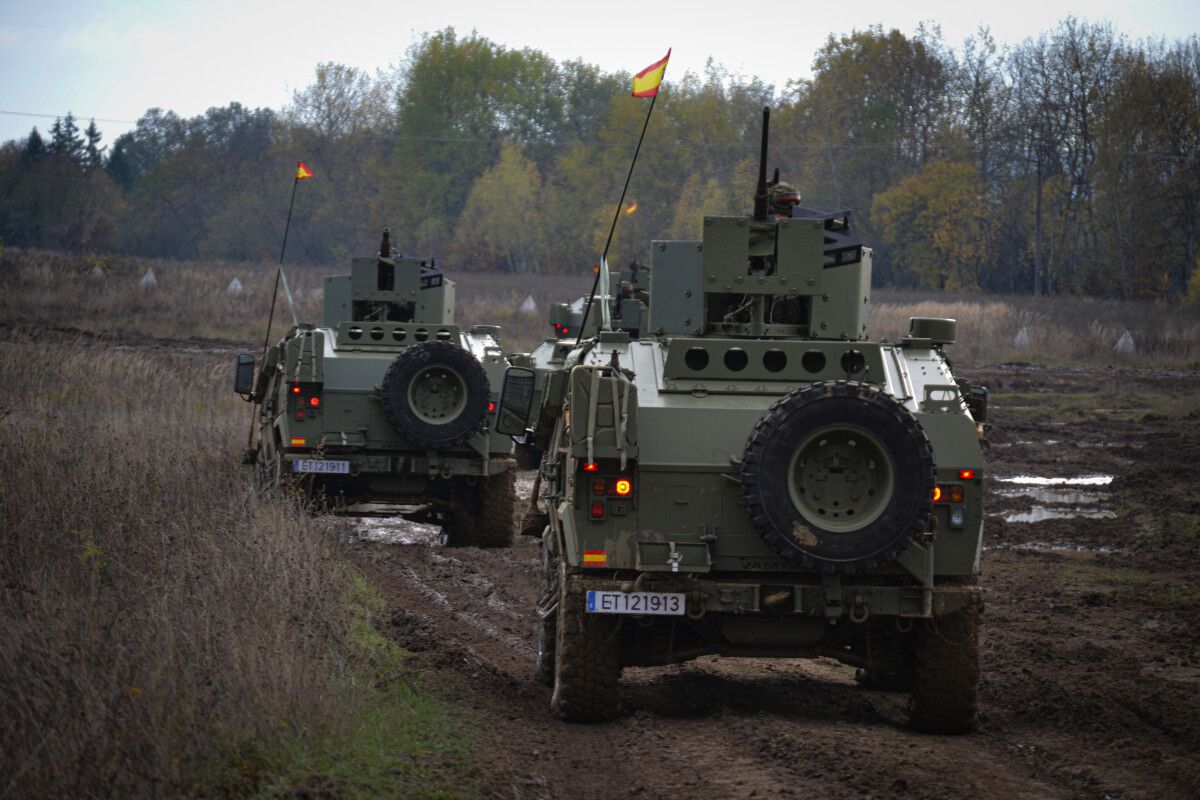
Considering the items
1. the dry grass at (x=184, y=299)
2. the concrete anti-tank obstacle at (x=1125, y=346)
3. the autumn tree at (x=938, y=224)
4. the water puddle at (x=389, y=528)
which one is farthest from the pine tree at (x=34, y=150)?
the water puddle at (x=389, y=528)

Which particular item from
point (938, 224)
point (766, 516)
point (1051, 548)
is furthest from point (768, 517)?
point (938, 224)

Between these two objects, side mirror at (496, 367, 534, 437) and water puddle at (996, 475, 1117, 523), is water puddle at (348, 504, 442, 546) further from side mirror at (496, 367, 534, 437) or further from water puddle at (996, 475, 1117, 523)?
water puddle at (996, 475, 1117, 523)

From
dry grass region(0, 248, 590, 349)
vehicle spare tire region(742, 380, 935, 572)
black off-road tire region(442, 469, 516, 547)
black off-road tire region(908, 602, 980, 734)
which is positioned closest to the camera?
vehicle spare tire region(742, 380, 935, 572)

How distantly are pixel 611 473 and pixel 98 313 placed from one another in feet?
129

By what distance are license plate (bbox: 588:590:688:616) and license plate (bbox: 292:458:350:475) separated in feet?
23.8

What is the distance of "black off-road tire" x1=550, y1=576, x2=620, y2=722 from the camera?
764 centimetres

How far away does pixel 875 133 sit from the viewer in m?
56.8

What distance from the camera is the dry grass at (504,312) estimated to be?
40.3 m

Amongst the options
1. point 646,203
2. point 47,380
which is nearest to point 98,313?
point 646,203

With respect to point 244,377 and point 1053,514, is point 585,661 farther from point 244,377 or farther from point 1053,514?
point 1053,514

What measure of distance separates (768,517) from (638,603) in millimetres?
799

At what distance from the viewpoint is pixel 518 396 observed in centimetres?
896

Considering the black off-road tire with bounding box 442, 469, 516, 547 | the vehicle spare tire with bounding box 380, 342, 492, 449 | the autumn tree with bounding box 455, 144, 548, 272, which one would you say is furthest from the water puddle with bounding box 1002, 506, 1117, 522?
the autumn tree with bounding box 455, 144, 548, 272

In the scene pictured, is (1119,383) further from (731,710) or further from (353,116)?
(353,116)
